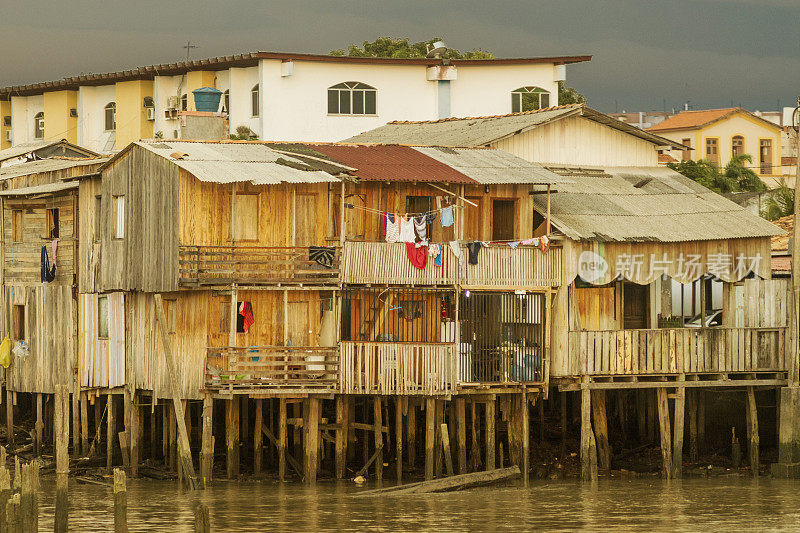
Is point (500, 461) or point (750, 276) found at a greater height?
point (750, 276)

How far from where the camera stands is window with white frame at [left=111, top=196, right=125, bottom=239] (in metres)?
39.5

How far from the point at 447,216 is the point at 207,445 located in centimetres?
795

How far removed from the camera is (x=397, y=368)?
37219 mm

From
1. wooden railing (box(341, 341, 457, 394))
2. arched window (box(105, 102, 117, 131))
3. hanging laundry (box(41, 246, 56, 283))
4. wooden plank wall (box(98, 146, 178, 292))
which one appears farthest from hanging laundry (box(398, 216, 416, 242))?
arched window (box(105, 102, 117, 131))

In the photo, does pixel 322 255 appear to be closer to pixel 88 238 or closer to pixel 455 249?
A: pixel 455 249

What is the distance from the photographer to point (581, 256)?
39031 millimetres

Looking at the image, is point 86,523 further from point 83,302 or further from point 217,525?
point 83,302

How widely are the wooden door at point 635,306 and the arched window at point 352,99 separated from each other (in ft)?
67.0

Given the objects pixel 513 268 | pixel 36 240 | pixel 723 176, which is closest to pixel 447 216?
pixel 513 268

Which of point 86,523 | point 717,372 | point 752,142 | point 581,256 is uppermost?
point 752,142

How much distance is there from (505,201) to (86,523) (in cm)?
1339

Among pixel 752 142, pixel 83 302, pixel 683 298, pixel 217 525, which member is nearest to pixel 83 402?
pixel 83 302

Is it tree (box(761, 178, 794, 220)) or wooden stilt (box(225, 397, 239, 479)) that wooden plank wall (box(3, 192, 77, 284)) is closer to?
wooden stilt (box(225, 397, 239, 479))

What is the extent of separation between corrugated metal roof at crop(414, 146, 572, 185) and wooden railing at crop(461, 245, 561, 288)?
1.71m
